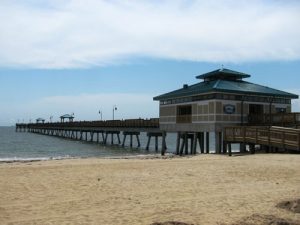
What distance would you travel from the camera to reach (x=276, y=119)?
29.3 metres

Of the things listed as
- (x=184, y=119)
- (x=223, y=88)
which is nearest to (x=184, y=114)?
(x=184, y=119)

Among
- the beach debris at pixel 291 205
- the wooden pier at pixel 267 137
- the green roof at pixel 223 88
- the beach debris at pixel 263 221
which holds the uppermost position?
the green roof at pixel 223 88

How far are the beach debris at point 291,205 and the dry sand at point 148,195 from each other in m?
0.14

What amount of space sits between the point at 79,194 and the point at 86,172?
4857 mm

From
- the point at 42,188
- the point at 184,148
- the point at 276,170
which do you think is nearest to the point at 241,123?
the point at 184,148

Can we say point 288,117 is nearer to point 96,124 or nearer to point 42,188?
point 42,188

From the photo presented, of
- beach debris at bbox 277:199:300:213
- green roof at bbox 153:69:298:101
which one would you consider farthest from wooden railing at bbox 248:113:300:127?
beach debris at bbox 277:199:300:213

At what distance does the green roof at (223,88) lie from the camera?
31188 millimetres

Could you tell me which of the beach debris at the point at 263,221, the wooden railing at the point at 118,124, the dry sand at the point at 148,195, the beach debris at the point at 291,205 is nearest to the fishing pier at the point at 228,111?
the wooden railing at the point at 118,124

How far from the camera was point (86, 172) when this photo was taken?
15.9 meters

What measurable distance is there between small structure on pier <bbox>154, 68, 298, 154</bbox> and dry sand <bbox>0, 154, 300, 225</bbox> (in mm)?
14580

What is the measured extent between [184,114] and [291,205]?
26899 mm

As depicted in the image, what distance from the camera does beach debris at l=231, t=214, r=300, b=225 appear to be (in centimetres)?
792

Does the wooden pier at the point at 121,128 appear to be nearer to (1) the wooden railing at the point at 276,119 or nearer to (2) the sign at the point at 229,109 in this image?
(2) the sign at the point at 229,109
